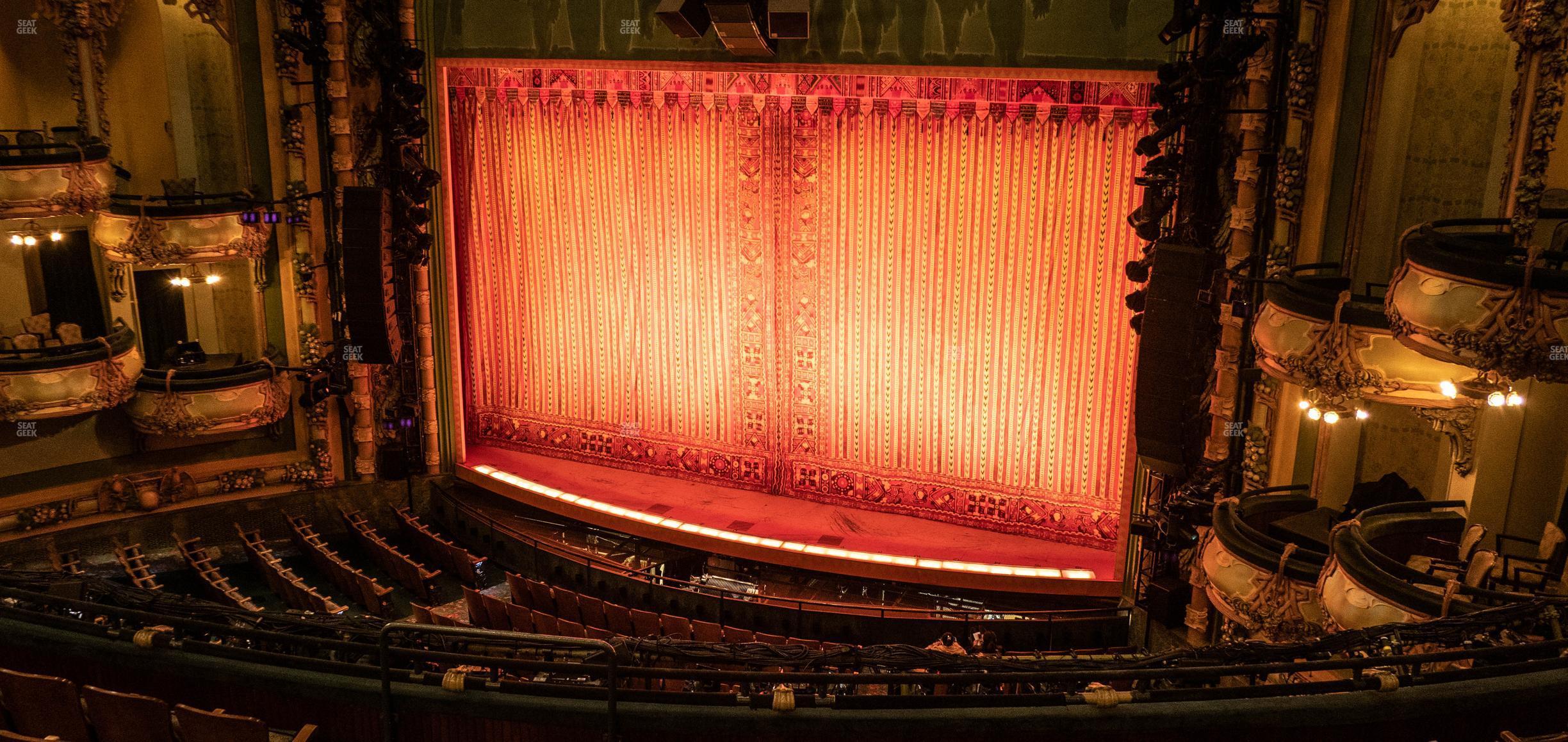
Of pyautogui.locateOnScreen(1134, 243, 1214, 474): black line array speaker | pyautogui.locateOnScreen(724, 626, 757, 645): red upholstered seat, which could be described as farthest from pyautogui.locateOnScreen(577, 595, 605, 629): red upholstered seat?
pyautogui.locateOnScreen(1134, 243, 1214, 474): black line array speaker

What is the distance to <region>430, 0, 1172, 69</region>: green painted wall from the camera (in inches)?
371

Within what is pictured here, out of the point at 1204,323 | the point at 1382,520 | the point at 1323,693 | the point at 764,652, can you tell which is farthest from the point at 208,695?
the point at 1204,323

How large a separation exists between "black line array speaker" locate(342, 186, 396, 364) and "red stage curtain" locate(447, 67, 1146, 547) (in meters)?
1.67

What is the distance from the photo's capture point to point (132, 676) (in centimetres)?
464

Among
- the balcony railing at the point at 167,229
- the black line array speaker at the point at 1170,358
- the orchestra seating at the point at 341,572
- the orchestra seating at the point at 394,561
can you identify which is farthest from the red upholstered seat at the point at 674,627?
the balcony railing at the point at 167,229

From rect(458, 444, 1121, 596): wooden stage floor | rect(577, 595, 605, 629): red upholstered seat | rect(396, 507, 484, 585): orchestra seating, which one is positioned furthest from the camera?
rect(396, 507, 484, 585): orchestra seating

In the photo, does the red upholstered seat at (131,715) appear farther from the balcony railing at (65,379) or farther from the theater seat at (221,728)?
the balcony railing at (65,379)

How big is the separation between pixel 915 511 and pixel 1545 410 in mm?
5784

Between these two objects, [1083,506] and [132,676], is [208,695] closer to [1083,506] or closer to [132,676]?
[132,676]

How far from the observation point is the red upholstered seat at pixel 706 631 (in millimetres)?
8906

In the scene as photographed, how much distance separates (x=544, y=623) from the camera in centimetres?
889

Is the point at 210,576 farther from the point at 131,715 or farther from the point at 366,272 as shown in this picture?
the point at 131,715

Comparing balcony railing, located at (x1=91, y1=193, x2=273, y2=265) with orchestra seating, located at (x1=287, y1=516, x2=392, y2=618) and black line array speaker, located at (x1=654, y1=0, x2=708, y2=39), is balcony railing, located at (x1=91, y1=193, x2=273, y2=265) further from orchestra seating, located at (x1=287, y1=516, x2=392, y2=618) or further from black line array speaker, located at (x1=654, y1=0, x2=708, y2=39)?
black line array speaker, located at (x1=654, y1=0, x2=708, y2=39)

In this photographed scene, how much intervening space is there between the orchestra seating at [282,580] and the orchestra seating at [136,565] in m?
0.82
